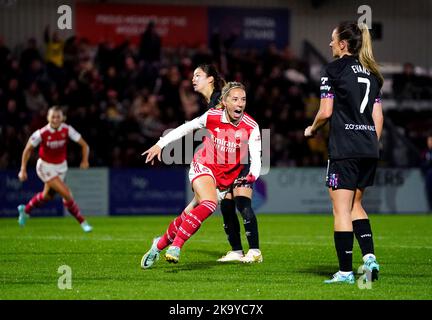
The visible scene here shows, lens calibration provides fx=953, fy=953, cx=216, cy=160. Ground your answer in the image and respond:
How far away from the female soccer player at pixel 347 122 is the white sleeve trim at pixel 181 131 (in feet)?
5.34

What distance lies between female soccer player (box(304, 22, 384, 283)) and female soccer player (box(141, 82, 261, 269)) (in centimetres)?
161

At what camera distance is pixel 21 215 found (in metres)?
17.6

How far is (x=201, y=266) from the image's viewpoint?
34.5 ft

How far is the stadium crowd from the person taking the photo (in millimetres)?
22609

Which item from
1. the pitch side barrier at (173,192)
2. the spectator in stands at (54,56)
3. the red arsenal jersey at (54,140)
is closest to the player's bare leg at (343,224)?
the red arsenal jersey at (54,140)

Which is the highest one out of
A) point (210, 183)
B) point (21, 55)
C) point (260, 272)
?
point (21, 55)

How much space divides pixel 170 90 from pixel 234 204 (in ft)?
42.8

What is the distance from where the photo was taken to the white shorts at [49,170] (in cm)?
1722

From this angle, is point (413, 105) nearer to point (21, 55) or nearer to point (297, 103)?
point (297, 103)

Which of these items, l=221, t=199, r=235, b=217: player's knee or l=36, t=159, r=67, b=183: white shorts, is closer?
l=221, t=199, r=235, b=217: player's knee

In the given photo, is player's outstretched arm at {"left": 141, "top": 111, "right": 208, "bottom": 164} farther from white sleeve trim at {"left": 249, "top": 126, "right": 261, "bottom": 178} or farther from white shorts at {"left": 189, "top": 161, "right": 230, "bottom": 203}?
white sleeve trim at {"left": 249, "top": 126, "right": 261, "bottom": 178}

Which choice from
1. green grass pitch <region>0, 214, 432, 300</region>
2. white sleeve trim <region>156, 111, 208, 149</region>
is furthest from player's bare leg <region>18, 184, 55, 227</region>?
white sleeve trim <region>156, 111, 208, 149</region>
